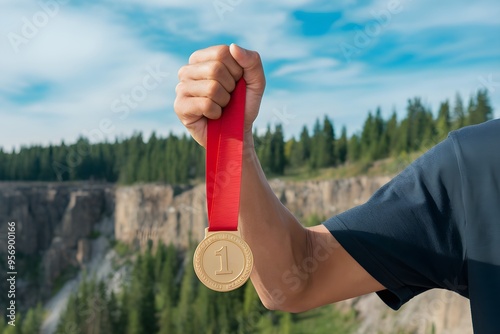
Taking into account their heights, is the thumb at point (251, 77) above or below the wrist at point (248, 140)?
above

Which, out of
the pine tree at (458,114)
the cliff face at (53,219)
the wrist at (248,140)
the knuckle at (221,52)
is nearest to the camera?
the knuckle at (221,52)

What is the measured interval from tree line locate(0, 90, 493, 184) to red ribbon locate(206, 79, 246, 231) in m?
34.4

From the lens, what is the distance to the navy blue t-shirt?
1052mm

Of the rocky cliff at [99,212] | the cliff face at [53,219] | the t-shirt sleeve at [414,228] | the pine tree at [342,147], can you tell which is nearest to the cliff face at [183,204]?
the rocky cliff at [99,212]

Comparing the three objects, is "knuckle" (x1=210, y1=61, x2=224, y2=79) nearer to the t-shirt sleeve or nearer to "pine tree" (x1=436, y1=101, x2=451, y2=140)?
the t-shirt sleeve

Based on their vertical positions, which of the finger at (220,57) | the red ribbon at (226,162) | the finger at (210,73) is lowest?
the red ribbon at (226,162)

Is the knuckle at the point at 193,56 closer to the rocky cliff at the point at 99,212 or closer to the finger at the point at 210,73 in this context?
the finger at the point at 210,73

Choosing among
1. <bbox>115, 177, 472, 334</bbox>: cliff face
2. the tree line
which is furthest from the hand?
the tree line

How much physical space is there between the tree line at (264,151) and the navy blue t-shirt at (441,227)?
1342 inches

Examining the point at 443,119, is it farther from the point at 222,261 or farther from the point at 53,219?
the point at 222,261

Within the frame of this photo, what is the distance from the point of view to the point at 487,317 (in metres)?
1.02

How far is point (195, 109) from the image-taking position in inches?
36.2

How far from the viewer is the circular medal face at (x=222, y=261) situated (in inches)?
Answer: 35.4

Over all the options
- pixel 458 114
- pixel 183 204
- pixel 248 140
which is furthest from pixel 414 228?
pixel 183 204
